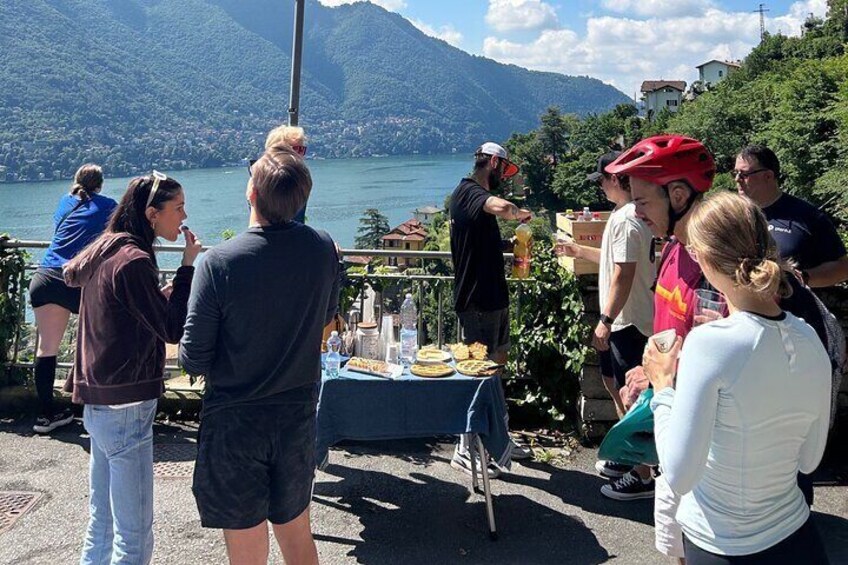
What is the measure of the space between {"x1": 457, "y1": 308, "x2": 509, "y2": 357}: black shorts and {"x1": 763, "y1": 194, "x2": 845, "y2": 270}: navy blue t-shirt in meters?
1.78

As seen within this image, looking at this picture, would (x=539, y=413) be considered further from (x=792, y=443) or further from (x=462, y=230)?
(x=792, y=443)

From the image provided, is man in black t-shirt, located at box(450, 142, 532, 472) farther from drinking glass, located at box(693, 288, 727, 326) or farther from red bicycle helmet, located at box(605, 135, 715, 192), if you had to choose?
drinking glass, located at box(693, 288, 727, 326)

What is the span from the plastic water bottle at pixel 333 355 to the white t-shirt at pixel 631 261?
1576mm

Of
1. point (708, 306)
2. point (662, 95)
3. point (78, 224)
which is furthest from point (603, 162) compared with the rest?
point (662, 95)

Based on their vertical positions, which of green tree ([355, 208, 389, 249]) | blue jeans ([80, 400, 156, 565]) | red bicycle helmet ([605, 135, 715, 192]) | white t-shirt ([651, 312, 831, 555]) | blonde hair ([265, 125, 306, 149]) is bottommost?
green tree ([355, 208, 389, 249])

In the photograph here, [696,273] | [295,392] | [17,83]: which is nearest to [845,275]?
[696,273]

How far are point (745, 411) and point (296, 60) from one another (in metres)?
4.60

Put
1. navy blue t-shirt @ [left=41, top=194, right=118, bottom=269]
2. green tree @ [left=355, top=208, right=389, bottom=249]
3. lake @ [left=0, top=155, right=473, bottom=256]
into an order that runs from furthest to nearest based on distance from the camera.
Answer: lake @ [left=0, top=155, right=473, bottom=256] < green tree @ [left=355, top=208, right=389, bottom=249] < navy blue t-shirt @ [left=41, top=194, right=118, bottom=269]

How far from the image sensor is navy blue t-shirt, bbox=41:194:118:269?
4.72 meters

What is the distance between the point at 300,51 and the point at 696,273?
13.3 feet

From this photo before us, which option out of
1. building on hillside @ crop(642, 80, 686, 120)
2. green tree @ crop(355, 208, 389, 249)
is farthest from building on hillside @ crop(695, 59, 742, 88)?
green tree @ crop(355, 208, 389, 249)

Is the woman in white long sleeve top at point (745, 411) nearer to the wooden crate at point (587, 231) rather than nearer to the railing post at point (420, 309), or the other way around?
the wooden crate at point (587, 231)

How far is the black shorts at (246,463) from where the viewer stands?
2453mm

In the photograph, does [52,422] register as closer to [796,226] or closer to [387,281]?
[387,281]
